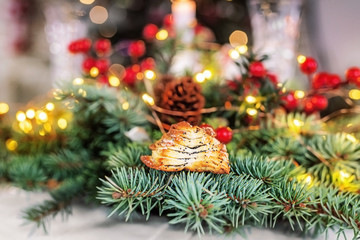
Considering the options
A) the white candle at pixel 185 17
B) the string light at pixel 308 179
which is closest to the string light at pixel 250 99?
the string light at pixel 308 179

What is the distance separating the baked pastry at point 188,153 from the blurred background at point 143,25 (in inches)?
7.1

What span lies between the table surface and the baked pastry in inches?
2.9

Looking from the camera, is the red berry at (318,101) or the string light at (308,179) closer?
the string light at (308,179)

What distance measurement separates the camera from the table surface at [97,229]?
345mm

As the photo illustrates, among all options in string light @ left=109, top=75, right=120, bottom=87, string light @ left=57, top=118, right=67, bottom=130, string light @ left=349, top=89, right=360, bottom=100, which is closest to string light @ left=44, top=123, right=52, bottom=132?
string light @ left=57, top=118, right=67, bottom=130

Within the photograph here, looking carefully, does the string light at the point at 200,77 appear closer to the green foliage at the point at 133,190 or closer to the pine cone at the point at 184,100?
the pine cone at the point at 184,100

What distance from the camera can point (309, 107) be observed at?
486 mm

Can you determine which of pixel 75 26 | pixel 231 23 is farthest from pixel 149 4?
pixel 75 26

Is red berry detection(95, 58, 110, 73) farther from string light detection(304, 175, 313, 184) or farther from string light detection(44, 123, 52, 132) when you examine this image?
string light detection(304, 175, 313, 184)

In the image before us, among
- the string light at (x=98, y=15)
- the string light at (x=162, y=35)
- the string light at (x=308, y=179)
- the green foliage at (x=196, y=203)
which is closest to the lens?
the green foliage at (x=196, y=203)

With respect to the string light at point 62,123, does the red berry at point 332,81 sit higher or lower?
higher

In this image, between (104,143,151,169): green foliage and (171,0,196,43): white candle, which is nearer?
(104,143,151,169): green foliage

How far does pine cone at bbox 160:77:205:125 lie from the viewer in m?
0.42

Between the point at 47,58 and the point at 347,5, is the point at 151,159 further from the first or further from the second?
the point at 47,58
